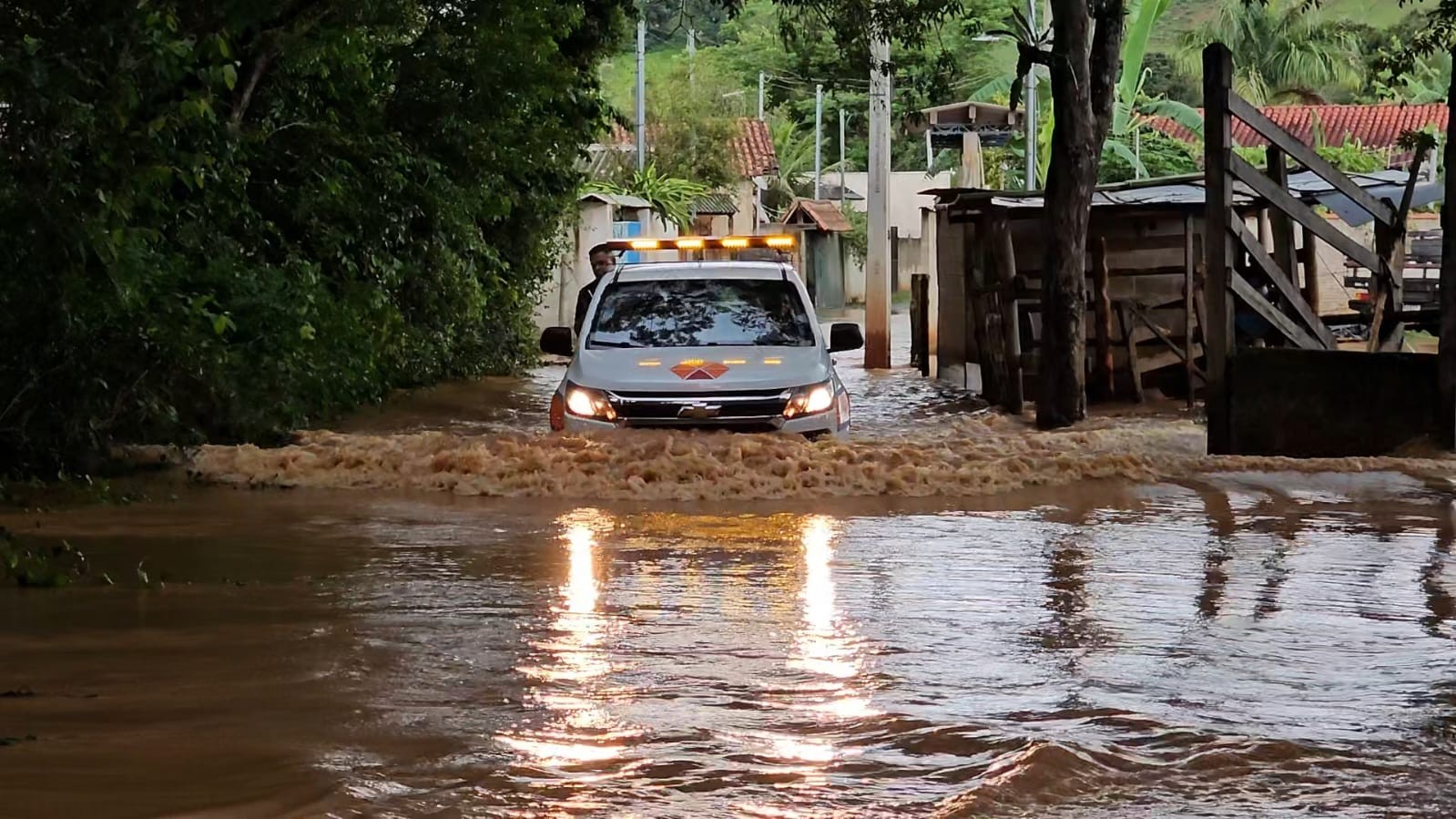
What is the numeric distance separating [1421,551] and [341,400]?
31.5 ft

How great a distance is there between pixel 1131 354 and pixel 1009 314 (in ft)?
4.52

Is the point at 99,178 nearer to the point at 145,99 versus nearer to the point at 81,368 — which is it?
the point at 145,99

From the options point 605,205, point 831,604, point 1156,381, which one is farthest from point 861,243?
point 831,604

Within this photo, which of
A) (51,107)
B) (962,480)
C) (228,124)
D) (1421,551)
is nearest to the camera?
(51,107)

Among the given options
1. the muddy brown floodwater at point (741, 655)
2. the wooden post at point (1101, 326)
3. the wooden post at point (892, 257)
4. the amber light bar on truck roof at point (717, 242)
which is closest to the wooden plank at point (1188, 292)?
the wooden post at point (1101, 326)

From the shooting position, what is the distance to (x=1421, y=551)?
1009 cm

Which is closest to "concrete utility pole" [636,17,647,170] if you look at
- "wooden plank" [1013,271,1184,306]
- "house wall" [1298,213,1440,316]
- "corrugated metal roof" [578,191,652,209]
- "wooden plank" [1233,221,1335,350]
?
"corrugated metal roof" [578,191,652,209]

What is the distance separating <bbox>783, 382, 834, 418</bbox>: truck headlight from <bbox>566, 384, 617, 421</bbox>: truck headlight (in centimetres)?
111

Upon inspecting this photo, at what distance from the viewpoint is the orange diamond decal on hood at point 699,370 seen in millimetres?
12500

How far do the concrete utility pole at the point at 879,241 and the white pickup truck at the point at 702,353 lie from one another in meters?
14.7

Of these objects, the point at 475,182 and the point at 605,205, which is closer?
the point at 475,182

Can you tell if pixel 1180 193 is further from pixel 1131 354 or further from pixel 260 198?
pixel 260 198

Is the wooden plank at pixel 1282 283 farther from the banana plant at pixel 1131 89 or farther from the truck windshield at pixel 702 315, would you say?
the banana plant at pixel 1131 89

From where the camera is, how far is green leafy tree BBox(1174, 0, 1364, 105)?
193ft
